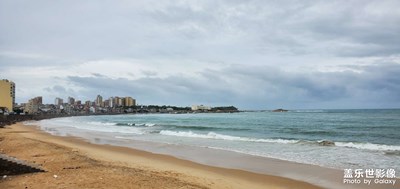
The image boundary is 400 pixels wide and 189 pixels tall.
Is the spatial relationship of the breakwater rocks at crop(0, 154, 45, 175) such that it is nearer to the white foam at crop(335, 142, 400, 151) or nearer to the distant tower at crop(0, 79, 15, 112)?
the white foam at crop(335, 142, 400, 151)

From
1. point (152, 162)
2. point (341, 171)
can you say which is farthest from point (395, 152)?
point (152, 162)

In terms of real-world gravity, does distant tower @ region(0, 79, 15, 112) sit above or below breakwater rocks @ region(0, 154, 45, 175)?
above

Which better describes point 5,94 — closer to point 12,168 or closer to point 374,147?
point 374,147

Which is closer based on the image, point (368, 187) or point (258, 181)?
point (368, 187)

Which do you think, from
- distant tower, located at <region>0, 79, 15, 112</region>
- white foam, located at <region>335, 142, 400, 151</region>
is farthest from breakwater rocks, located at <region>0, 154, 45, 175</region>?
distant tower, located at <region>0, 79, 15, 112</region>

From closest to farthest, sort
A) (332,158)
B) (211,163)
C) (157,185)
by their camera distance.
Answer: (157,185) < (211,163) < (332,158)

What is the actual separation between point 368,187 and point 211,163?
260 inches

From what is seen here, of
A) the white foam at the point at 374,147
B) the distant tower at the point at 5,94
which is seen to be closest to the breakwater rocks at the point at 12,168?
the white foam at the point at 374,147

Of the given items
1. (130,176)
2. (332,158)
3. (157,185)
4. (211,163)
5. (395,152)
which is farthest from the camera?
(395,152)

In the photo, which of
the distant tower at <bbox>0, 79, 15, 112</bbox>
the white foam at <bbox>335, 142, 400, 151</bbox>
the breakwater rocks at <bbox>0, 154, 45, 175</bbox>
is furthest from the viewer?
the distant tower at <bbox>0, 79, 15, 112</bbox>

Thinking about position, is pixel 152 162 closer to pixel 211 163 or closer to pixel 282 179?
pixel 211 163

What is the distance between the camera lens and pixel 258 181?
442 inches

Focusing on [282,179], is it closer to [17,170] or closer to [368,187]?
[368,187]

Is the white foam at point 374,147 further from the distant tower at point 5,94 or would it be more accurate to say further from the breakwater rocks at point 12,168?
the distant tower at point 5,94
